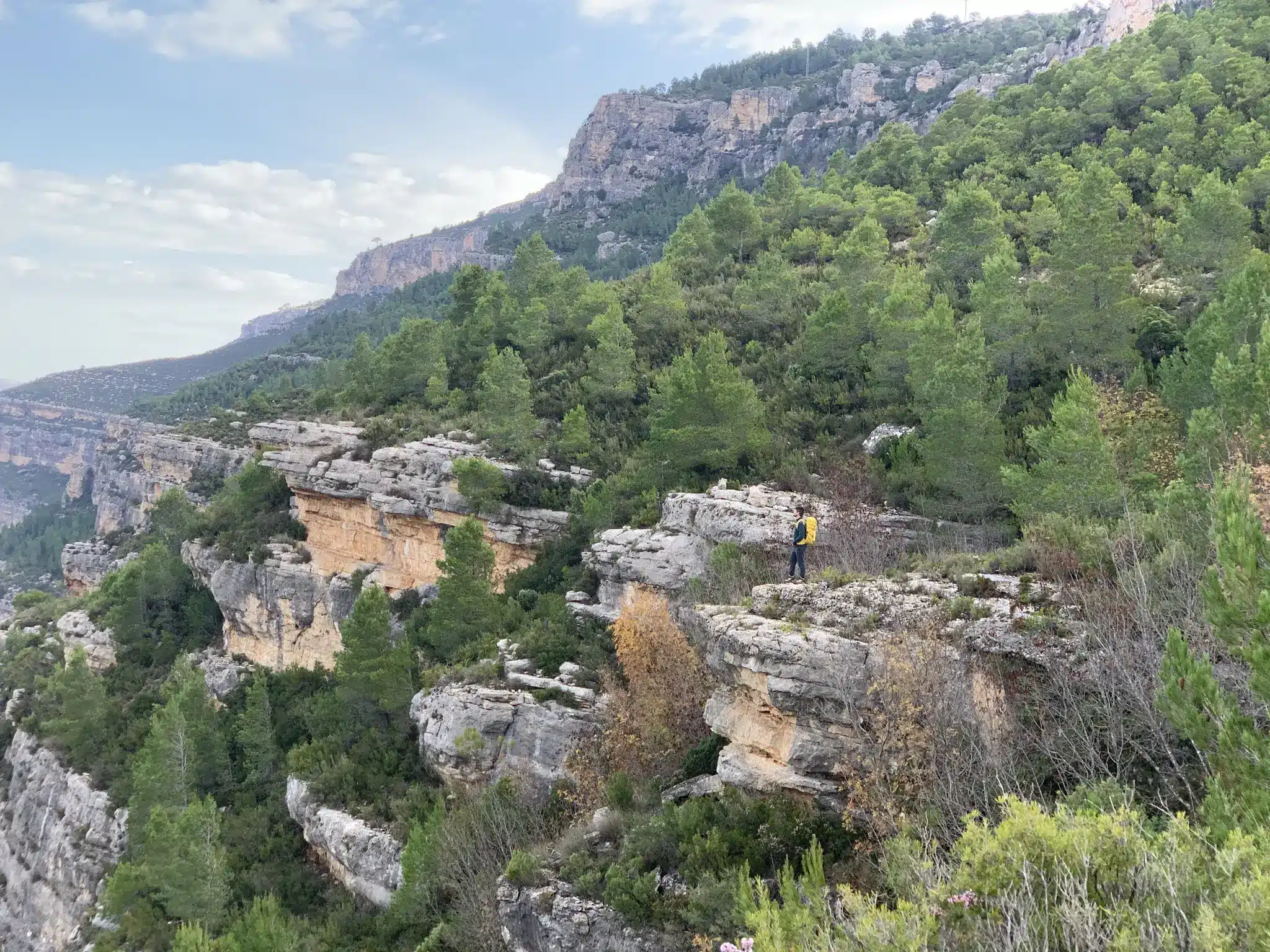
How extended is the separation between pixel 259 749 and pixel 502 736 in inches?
514

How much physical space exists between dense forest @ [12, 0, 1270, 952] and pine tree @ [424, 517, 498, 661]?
0.18 metres

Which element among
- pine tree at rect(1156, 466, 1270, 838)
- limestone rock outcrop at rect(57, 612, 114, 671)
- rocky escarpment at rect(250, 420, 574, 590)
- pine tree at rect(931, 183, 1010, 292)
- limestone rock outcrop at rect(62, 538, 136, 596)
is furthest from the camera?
limestone rock outcrop at rect(62, 538, 136, 596)

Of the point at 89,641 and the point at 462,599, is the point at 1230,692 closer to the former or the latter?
the point at 462,599

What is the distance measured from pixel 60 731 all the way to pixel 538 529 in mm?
21185

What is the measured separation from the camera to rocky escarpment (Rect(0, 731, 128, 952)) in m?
27.2

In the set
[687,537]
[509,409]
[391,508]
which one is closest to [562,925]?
[687,537]

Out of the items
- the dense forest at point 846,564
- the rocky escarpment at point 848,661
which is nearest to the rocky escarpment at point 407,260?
the dense forest at point 846,564

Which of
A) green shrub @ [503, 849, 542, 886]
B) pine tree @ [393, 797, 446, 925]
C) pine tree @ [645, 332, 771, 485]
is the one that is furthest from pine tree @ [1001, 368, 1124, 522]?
pine tree @ [393, 797, 446, 925]

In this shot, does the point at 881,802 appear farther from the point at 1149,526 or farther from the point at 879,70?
the point at 879,70

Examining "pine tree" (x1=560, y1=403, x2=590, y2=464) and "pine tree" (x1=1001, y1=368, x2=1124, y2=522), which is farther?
"pine tree" (x1=560, y1=403, x2=590, y2=464)

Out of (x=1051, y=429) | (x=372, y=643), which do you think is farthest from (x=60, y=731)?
(x=1051, y=429)

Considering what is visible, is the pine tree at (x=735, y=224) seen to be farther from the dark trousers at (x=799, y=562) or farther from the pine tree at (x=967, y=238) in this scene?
the dark trousers at (x=799, y=562)

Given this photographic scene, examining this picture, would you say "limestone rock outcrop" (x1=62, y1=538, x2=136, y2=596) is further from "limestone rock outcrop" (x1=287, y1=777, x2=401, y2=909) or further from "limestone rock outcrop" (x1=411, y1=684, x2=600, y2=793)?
"limestone rock outcrop" (x1=411, y1=684, x2=600, y2=793)

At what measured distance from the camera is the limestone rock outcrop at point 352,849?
60.1 feet
